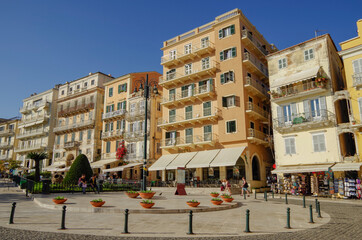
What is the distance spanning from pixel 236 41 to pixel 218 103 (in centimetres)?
744

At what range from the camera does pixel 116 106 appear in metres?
44.3

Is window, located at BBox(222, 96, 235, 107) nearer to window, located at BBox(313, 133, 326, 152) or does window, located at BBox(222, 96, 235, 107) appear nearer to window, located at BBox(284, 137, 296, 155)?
window, located at BBox(284, 137, 296, 155)

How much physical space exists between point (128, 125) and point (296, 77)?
80.8ft

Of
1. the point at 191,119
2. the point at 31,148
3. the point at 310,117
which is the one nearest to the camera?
the point at 310,117

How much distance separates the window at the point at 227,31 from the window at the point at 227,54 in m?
1.97

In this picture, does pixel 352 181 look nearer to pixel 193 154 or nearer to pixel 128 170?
pixel 193 154

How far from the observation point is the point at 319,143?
24.8m

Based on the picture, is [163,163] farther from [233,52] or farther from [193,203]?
[193,203]

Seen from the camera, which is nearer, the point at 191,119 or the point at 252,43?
the point at 252,43

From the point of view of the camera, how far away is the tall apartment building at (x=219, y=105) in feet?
98.2

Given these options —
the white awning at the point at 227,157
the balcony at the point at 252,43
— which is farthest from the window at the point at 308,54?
the white awning at the point at 227,157

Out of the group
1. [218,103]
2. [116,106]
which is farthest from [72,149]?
[218,103]

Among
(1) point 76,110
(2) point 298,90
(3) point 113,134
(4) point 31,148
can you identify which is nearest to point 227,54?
(2) point 298,90

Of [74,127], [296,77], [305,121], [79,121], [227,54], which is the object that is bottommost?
[305,121]
